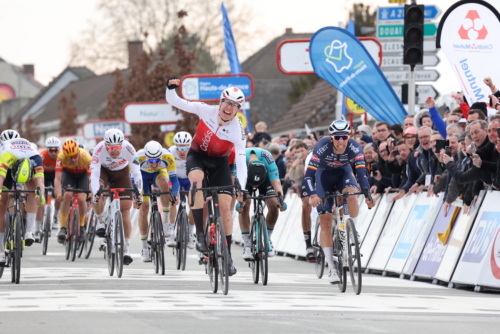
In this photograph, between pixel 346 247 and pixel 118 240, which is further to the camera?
pixel 118 240

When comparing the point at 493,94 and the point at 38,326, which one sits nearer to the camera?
the point at 38,326

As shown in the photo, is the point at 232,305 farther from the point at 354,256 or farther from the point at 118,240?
the point at 118,240

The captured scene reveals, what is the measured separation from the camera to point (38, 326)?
28.1 ft

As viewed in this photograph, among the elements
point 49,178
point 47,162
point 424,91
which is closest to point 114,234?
point 47,162

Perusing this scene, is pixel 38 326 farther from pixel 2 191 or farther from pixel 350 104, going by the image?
pixel 350 104

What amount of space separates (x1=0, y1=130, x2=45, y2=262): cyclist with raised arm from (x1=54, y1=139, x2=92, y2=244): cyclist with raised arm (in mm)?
2991

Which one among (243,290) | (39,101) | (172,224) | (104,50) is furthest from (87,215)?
(39,101)

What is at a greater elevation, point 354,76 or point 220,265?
point 354,76

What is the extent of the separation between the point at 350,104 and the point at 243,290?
10.8 m

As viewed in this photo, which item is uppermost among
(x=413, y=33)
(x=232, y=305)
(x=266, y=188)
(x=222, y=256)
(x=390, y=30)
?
(x=390, y=30)

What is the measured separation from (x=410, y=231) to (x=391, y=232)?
0.70m

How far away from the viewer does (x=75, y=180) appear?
63.2 feet

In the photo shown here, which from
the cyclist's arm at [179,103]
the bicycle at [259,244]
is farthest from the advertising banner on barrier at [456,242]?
the cyclist's arm at [179,103]

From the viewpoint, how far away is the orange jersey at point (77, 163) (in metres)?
18.1
